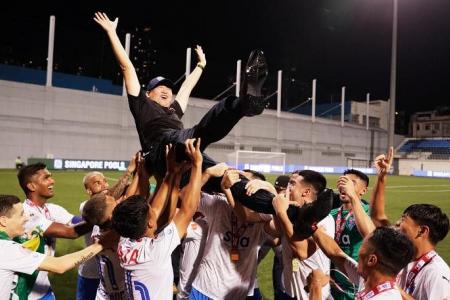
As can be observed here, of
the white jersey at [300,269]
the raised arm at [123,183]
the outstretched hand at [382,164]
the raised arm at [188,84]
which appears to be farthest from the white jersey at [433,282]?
the raised arm at [188,84]

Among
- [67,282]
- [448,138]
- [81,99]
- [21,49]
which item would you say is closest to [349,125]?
[448,138]

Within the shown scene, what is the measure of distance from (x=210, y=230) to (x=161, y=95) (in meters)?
1.82

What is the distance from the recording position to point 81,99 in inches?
1404

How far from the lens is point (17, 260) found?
3.14 meters

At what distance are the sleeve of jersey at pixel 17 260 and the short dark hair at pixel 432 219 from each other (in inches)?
114

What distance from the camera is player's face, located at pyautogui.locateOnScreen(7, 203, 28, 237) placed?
10.9 ft

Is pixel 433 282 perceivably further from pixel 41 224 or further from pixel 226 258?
pixel 41 224

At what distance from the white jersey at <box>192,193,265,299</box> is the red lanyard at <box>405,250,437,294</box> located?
139 centimetres

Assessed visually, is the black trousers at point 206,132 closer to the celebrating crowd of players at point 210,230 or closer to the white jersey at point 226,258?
the celebrating crowd of players at point 210,230

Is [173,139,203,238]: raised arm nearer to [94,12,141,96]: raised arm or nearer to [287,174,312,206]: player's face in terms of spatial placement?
[287,174,312,206]: player's face

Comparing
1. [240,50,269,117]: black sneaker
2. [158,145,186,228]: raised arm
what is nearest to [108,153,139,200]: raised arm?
[158,145,186,228]: raised arm

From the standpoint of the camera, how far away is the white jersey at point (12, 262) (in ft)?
10.2

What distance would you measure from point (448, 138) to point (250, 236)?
62.1 metres

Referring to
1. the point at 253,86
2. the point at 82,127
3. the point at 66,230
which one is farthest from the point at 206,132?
the point at 82,127
